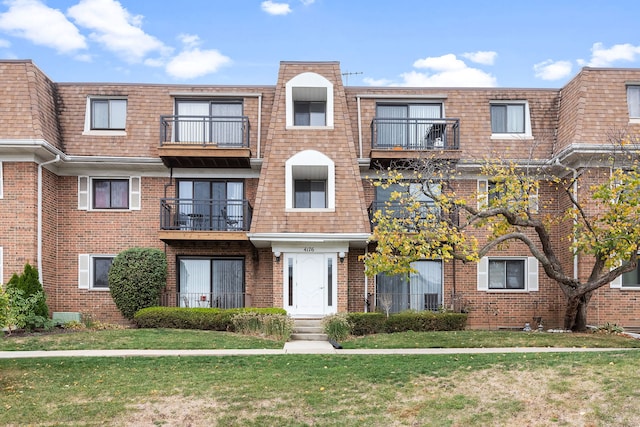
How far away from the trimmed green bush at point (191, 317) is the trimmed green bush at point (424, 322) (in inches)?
120

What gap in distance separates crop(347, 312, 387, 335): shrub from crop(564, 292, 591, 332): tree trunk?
490cm

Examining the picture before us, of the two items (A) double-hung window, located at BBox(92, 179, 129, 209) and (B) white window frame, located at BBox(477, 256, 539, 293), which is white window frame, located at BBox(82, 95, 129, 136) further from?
(B) white window frame, located at BBox(477, 256, 539, 293)

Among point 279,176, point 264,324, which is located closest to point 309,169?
point 279,176

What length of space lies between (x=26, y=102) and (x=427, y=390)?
48.5 ft

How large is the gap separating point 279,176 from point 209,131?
2965 mm

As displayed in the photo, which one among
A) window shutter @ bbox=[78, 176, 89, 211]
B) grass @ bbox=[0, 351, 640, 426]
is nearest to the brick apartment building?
window shutter @ bbox=[78, 176, 89, 211]

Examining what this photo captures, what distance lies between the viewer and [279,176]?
67.9 feet

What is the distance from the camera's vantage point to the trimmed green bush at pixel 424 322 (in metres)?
19.1

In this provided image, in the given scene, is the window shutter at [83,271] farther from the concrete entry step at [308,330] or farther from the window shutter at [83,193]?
the concrete entry step at [308,330]

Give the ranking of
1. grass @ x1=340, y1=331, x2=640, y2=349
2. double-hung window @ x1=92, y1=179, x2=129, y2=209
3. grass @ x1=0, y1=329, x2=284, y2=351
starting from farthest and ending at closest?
double-hung window @ x1=92, y1=179, x2=129, y2=209 → grass @ x1=340, y1=331, x2=640, y2=349 → grass @ x1=0, y1=329, x2=284, y2=351

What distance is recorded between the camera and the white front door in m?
20.5

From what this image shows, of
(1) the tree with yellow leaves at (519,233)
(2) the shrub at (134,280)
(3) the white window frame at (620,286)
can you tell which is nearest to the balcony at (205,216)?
(2) the shrub at (134,280)

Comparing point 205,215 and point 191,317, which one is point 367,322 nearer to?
point 191,317

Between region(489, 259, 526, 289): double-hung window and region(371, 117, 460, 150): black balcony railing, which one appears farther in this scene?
region(489, 259, 526, 289): double-hung window
